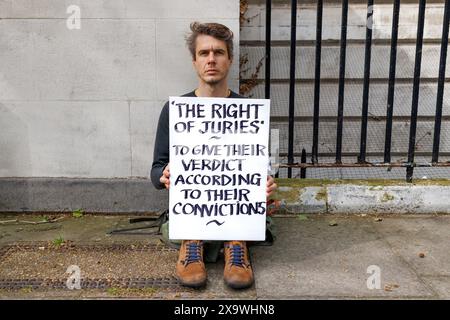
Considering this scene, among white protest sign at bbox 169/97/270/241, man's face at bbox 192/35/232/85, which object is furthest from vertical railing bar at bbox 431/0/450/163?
man's face at bbox 192/35/232/85

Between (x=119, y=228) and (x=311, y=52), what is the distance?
3.33 metres

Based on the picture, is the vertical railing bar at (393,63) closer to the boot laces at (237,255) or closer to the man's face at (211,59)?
the man's face at (211,59)

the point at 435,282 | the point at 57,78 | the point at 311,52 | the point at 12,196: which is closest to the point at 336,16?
the point at 311,52

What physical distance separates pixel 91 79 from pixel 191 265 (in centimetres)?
210

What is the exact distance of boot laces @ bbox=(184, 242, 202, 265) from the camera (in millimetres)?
3148

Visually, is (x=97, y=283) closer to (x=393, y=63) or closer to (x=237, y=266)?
(x=237, y=266)

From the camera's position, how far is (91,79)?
14.2 feet

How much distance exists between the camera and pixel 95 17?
4223mm

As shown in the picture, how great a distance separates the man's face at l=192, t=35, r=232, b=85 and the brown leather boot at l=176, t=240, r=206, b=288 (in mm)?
1130

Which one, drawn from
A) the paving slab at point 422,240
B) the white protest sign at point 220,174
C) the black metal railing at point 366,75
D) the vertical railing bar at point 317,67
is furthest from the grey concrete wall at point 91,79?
the paving slab at point 422,240

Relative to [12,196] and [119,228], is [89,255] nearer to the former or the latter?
[119,228]

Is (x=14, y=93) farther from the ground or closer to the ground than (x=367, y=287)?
farther from the ground

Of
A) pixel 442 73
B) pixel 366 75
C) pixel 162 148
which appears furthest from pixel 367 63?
pixel 162 148

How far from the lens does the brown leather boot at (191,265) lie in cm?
300
